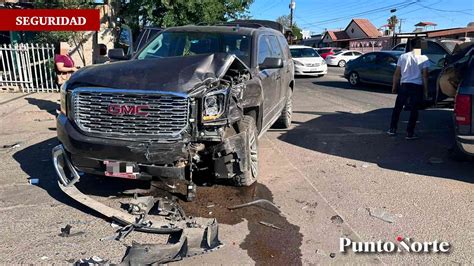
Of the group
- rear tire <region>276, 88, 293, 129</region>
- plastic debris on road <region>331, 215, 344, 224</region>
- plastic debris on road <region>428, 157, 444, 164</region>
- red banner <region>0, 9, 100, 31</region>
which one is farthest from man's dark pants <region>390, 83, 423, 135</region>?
red banner <region>0, 9, 100, 31</region>

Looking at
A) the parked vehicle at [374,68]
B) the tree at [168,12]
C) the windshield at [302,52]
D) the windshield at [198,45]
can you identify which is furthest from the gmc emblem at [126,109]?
the windshield at [302,52]

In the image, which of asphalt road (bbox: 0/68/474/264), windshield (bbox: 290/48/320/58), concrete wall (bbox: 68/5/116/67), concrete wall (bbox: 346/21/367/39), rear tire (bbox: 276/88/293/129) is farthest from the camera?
concrete wall (bbox: 346/21/367/39)

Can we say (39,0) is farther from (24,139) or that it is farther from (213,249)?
(213,249)

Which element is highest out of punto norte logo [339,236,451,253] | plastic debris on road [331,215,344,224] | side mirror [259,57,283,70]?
side mirror [259,57,283,70]

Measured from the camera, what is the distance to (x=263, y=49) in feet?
20.2

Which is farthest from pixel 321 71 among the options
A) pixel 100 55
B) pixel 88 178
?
pixel 88 178

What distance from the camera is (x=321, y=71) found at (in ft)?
67.9

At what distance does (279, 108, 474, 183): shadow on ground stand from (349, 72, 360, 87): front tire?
22.2 feet

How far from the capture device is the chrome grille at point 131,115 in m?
3.90

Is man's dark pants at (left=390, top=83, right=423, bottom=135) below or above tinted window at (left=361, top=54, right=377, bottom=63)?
below

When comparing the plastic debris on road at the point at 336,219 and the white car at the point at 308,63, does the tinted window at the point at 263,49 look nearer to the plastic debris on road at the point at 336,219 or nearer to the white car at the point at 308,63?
the plastic debris on road at the point at 336,219

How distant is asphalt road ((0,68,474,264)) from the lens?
3.53 metres

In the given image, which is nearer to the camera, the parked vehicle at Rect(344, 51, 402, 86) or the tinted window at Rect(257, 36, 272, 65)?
the tinted window at Rect(257, 36, 272, 65)

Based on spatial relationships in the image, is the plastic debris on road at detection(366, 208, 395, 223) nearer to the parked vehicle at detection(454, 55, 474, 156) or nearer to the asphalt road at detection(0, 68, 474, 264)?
the asphalt road at detection(0, 68, 474, 264)
